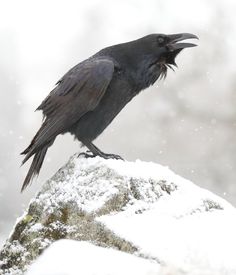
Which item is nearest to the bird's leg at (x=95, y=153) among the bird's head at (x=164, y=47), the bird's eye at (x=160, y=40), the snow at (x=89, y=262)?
the bird's head at (x=164, y=47)

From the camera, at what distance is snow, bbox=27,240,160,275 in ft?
12.9

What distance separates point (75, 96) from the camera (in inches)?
283

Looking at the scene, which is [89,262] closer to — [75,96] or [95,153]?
[95,153]

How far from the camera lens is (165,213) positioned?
534cm

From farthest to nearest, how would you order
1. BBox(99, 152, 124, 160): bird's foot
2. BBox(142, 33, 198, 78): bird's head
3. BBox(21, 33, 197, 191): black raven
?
1. BBox(142, 33, 198, 78): bird's head
2. BBox(21, 33, 197, 191): black raven
3. BBox(99, 152, 124, 160): bird's foot

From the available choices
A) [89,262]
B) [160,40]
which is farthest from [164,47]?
[89,262]

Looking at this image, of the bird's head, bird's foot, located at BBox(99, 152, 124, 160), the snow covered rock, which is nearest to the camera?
the snow covered rock

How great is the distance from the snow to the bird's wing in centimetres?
274

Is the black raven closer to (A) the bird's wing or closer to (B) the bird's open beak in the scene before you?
(A) the bird's wing

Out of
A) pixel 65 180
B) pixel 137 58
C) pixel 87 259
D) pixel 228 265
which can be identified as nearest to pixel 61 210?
pixel 65 180

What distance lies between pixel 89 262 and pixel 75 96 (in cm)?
342

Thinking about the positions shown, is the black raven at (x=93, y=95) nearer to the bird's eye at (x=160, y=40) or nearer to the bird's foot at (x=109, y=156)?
the bird's foot at (x=109, y=156)

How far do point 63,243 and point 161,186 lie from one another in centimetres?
158

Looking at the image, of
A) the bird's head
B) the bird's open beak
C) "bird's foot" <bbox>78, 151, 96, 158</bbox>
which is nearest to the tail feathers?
"bird's foot" <bbox>78, 151, 96, 158</bbox>
